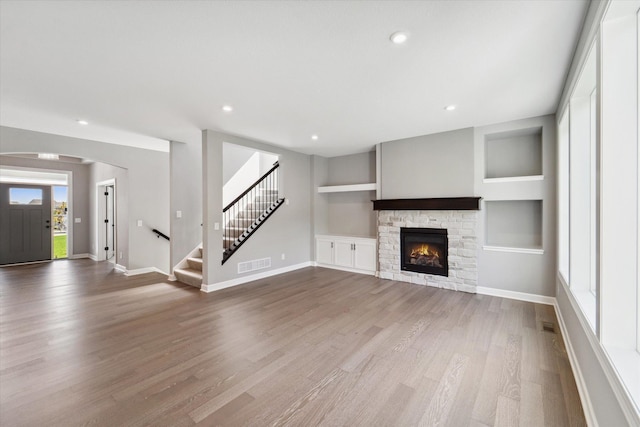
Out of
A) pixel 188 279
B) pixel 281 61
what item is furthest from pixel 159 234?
pixel 281 61

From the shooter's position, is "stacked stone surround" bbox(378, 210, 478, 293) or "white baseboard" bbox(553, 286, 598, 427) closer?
"white baseboard" bbox(553, 286, 598, 427)

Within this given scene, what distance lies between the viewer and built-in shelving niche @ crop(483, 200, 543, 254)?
14.0 ft

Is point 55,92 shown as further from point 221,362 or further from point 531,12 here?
point 531,12

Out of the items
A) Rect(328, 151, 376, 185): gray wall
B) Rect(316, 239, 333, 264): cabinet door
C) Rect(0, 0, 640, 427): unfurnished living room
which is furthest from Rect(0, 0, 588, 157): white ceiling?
Rect(316, 239, 333, 264): cabinet door

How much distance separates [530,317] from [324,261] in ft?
13.2

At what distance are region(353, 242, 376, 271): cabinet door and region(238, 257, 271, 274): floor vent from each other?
1.92 meters

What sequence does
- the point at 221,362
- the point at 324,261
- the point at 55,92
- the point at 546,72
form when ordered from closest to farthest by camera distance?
the point at 221,362 < the point at 546,72 < the point at 55,92 < the point at 324,261

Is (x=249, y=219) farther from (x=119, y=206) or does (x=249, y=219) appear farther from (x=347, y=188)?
(x=119, y=206)

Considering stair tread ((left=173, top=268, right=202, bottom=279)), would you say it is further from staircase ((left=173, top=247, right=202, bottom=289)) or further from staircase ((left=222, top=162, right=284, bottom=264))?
staircase ((left=222, top=162, right=284, bottom=264))

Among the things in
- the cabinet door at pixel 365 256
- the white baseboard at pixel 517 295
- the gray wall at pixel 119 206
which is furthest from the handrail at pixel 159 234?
the white baseboard at pixel 517 295

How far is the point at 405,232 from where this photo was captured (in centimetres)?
521

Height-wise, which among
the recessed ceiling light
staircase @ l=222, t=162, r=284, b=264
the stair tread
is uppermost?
the recessed ceiling light

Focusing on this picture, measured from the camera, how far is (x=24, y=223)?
7.17 m

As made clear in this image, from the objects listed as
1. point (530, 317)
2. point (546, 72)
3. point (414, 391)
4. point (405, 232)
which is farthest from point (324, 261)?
point (546, 72)
